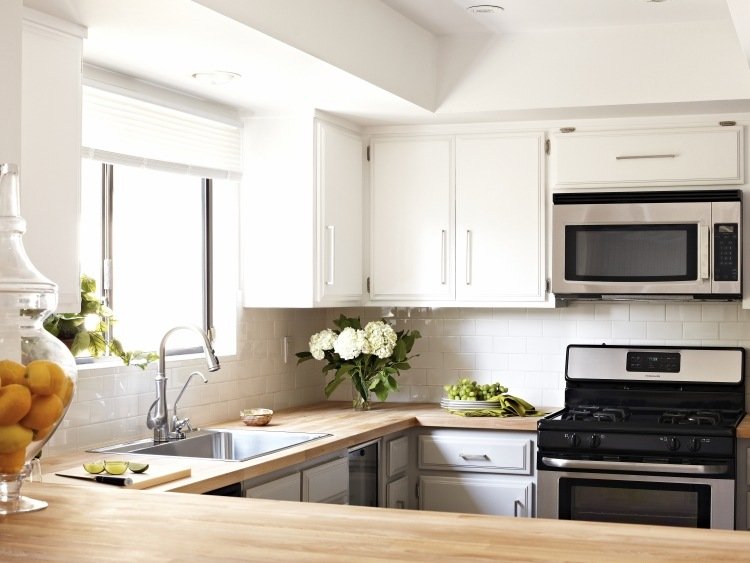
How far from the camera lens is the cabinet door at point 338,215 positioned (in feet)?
14.3

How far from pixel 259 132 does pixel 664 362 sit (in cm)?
205

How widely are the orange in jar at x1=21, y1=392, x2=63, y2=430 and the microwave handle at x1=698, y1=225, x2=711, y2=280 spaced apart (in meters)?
3.24

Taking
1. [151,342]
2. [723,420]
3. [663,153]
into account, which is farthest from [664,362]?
[151,342]

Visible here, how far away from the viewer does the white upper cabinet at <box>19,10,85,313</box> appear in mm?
2773

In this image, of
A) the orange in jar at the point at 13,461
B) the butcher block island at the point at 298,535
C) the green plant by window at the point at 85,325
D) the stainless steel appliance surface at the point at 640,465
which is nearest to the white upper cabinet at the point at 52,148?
the green plant by window at the point at 85,325

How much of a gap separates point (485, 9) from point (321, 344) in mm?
1573

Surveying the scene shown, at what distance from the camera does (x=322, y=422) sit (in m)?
4.24

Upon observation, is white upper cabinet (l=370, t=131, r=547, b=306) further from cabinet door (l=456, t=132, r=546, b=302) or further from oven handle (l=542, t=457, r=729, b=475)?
oven handle (l=542, t=457, r=729, b=475)

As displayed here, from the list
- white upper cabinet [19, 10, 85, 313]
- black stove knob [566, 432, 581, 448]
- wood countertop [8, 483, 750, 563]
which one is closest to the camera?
wood countertop [8, 483, 750, 563]

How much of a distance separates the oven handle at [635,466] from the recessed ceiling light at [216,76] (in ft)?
6.31

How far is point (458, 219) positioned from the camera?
4.65 metres

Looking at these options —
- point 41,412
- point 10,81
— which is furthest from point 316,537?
point 10,81

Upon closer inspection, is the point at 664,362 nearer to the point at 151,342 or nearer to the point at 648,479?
the point at 648,479

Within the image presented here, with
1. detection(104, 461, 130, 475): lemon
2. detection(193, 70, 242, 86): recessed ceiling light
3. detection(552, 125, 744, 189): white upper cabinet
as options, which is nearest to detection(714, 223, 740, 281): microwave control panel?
detection(552, 125, 744, 189): white upper cabinet
